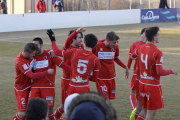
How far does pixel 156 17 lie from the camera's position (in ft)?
110

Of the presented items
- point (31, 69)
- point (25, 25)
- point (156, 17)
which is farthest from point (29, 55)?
point (156, 17)

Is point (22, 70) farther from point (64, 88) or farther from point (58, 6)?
point (58, 6)

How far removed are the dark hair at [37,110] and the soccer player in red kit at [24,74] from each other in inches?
96.2

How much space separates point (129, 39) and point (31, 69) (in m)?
15.3

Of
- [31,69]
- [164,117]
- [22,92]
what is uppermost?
[31,69]

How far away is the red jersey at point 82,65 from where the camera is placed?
232 inches

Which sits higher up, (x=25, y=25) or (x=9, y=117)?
(x=25, y=25)

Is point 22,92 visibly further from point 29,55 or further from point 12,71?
point 12,71

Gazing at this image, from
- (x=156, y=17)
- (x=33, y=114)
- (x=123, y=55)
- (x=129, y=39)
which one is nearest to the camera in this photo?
(x=33, y=114)

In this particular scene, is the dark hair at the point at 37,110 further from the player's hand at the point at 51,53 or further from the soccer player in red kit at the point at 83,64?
the player's hand at the point at 51,53

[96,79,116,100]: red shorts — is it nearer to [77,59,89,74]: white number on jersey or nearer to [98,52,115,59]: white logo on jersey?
[98,52,115,59]: white logo on jersey

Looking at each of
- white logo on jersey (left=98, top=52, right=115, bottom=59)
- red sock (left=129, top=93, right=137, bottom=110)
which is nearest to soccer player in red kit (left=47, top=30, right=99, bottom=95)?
white logo on jersey (left=98, top=52, right=115, bottom=59)

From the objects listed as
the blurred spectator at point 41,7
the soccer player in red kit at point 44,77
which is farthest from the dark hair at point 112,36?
the blurred spectator at point 41,7

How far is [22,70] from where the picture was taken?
5.89m
